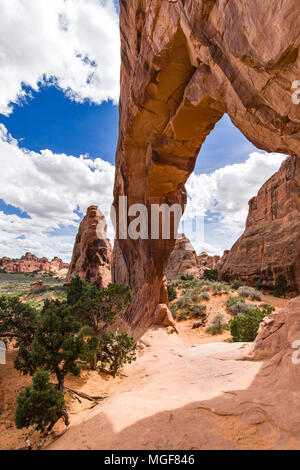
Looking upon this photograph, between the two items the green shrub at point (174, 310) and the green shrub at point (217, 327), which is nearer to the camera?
the green shrub at point (217, 327)

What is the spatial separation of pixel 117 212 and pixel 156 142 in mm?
7146

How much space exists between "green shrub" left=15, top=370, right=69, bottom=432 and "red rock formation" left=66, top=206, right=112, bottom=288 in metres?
22.8

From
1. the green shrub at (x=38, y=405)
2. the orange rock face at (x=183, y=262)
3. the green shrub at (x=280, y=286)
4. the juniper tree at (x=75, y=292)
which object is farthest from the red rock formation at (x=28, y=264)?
the green shrub at (x=38, y=405)

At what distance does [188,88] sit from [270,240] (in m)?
25.8

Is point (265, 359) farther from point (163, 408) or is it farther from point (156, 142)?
point (156, 142)

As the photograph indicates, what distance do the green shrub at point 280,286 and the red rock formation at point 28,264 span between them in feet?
254

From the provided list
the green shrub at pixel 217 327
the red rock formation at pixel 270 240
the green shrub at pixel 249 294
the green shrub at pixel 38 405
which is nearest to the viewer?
the green shrub at pixel 38 405

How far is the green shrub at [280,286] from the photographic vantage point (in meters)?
22.7

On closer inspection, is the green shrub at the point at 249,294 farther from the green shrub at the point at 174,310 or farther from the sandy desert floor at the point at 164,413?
the sandy desert floor at the point at 164,413

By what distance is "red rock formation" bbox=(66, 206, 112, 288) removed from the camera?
2848cm

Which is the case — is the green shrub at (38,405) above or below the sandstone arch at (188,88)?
below

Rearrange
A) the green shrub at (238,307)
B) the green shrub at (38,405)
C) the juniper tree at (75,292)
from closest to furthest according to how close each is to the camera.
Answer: the green shrub at (38,405) → the green shrub at (238,307) → the juniper tree at (75,292)

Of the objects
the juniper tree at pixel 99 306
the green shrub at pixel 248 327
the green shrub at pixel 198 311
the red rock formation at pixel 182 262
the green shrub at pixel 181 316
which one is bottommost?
the green shrub at pixel 181 316
